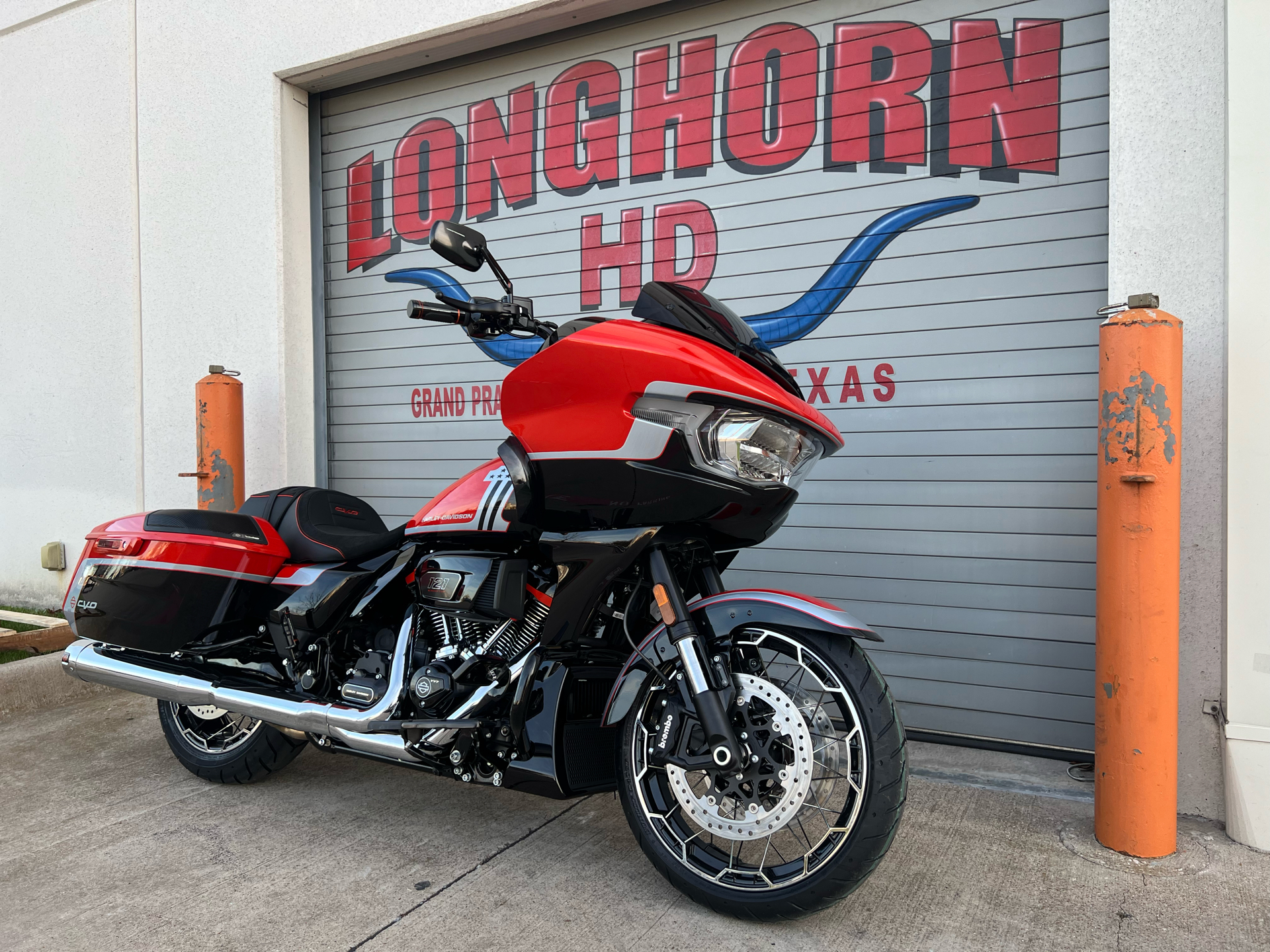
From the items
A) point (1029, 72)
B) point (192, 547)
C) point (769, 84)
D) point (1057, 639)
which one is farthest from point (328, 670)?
point (1029, 72)

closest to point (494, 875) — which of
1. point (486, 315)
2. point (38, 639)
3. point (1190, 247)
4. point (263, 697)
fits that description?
point (263, 697)

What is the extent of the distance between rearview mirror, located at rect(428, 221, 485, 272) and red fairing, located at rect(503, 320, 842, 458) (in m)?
0.29

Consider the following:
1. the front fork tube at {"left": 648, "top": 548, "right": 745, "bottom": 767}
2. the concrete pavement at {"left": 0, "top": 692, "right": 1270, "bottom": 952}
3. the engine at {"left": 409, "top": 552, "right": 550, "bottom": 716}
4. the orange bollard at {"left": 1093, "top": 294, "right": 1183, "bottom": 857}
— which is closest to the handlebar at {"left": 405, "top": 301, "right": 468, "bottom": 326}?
the engine at {"left": 409, "top": 552, "right": 550, "bottom": 716}

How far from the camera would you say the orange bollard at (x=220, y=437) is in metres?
4.68

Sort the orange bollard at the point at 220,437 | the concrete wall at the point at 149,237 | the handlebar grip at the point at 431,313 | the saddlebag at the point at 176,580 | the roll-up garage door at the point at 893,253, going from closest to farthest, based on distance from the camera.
A: 1. the handlebar grip at the point at 431,313
2. the saddlebag at the point at 176,580
3. the roll-up garage door at the point at 893,253
4. the orange bollard at the point at 220,437
5. the concrete wall at the point at 149,237

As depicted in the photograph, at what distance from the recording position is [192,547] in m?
2.86

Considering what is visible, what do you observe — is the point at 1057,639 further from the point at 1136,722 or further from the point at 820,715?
the point at 820,715

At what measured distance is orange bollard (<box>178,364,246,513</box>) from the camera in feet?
15.4

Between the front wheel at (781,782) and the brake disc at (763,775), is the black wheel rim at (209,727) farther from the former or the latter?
the brake disc at (763,775)

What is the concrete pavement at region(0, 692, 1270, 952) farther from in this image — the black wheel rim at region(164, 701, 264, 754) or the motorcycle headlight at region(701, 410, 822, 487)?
the motorcycle headlight at region(701, 410, 822, 487)

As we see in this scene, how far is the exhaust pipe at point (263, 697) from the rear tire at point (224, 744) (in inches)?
12.2

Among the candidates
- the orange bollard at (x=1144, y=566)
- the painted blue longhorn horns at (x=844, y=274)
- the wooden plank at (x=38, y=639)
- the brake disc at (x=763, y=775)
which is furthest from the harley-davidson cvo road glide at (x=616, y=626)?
the wooden plank at (x=38, y=639)

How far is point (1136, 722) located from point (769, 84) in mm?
2907

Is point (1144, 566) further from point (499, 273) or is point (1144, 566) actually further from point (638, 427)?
point (499, 273)
